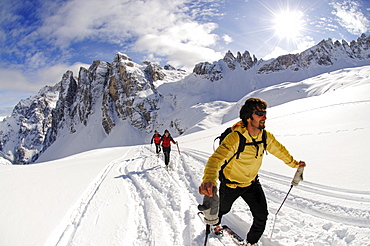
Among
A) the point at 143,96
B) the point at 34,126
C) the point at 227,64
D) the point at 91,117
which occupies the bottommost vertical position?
the point at 34,126

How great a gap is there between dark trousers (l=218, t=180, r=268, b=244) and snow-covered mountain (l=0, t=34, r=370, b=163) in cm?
6340

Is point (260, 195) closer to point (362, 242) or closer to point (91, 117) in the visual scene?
point (362, 242)

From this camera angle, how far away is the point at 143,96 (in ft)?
278

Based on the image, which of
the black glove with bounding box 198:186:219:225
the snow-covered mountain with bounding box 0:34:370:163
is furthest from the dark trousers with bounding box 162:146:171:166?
the snow-covered mountain with bounding box 0:34:370:163

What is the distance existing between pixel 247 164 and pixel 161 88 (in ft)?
296

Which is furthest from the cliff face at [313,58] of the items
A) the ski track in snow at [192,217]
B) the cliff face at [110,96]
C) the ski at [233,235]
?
the ski at [233,235]

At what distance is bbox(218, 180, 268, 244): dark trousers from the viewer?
280 centimetres

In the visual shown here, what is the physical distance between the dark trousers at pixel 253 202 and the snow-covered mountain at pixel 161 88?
208 feet

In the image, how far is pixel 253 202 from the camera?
2848 mm

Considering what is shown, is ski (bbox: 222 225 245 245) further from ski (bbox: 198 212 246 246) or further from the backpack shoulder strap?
the backpack shoulder strap

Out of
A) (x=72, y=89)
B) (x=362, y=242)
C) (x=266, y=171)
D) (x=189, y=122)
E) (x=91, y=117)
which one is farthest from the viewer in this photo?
(x=72, y=89)

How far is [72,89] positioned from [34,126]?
10996 cm

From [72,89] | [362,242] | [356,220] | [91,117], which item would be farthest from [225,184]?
[72,89]

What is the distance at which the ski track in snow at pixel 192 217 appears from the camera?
10.6 ft
